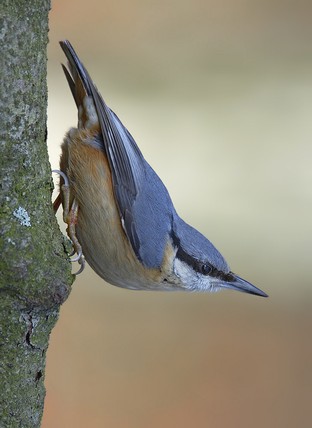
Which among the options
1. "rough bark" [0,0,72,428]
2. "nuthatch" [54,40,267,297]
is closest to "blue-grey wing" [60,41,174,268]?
"nuthatch" [54,40,267,297]

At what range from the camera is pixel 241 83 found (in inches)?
191

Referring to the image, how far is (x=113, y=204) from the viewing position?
2189 mm

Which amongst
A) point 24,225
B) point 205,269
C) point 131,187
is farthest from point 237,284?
point 24,225

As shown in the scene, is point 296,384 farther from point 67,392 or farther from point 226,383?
point 67,392

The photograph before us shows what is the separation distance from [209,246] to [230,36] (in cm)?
276

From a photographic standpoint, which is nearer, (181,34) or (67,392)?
(67,392)

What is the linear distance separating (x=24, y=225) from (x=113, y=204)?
782mm

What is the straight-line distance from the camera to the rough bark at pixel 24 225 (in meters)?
1.38

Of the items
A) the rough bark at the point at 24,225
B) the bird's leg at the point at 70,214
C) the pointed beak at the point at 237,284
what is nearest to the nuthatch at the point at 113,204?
the bird's leg at the point at 70,214

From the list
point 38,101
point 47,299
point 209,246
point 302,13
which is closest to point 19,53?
Answer: point 38,101

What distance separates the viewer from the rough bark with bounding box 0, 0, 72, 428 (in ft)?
4.53

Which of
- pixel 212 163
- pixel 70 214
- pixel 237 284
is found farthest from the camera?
pixel 212 163

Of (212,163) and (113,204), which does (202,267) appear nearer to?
(113,204)

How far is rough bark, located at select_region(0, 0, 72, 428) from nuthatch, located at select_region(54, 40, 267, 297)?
679 mm
